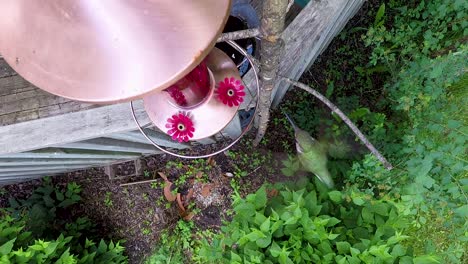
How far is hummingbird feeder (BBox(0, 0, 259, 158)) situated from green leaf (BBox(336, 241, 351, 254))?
4.92 feet

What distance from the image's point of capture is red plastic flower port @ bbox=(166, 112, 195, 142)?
122cm

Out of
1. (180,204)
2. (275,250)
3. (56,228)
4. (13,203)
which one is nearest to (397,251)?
(275,250)

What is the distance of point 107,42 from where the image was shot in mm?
598

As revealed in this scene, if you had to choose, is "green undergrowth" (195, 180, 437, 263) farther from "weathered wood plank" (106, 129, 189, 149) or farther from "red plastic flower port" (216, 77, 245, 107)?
"red plastic flower port" (216, 77, 245, 107)

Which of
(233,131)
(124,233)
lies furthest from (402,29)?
(124,233)

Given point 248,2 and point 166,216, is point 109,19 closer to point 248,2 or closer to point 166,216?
point 248,2

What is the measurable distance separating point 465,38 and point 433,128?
875 mm

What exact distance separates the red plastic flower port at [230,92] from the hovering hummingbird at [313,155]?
1081 millimetres

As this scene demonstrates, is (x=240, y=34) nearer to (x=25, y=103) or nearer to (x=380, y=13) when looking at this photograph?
(x=25, y=103)

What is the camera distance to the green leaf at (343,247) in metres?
1.87

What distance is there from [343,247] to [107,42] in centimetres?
162

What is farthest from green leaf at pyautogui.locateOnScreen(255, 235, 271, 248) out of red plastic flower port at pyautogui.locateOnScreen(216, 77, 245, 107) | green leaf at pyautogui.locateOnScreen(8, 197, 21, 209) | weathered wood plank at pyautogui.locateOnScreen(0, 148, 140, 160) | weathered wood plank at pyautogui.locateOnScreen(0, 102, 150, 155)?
green leaf at pyautogui.locateOnScreen(8, 197, 21, 209)

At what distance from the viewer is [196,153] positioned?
3.03 metres

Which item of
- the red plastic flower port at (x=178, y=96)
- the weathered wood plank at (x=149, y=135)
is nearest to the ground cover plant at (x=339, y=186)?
the weathered wood plank at (x=149, y=135)
